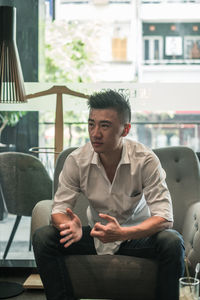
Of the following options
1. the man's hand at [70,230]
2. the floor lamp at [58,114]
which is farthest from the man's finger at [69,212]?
the floor lamp at [58,114]

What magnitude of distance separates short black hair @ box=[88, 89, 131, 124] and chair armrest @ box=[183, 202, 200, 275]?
0.61 meters

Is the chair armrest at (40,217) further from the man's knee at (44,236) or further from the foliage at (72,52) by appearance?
the foliage at (72,52)

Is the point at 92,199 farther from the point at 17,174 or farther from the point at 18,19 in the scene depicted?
the point at 18,19

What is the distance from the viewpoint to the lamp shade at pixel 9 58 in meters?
2.92

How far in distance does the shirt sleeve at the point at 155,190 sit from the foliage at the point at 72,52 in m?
1.22

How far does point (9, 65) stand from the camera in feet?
9.73

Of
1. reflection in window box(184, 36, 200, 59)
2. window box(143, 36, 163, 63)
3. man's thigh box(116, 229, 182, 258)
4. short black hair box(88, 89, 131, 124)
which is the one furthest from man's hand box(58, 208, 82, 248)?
reflection in window box(184, 36, 200, 59)

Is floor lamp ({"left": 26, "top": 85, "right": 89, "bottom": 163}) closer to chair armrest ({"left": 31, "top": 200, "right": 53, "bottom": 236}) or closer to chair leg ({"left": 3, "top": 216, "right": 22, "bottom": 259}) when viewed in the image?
chair leg ({"left": 3, "top": 216, "right": 22, "bottom": 259})

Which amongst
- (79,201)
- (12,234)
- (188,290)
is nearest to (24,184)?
(12,234)

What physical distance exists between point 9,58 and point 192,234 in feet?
4.88

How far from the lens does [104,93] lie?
229 centimetres

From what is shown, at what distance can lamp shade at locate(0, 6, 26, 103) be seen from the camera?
292cm

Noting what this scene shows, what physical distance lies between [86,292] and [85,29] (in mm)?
1860

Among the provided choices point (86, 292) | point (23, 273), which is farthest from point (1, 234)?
point (86, 292)
